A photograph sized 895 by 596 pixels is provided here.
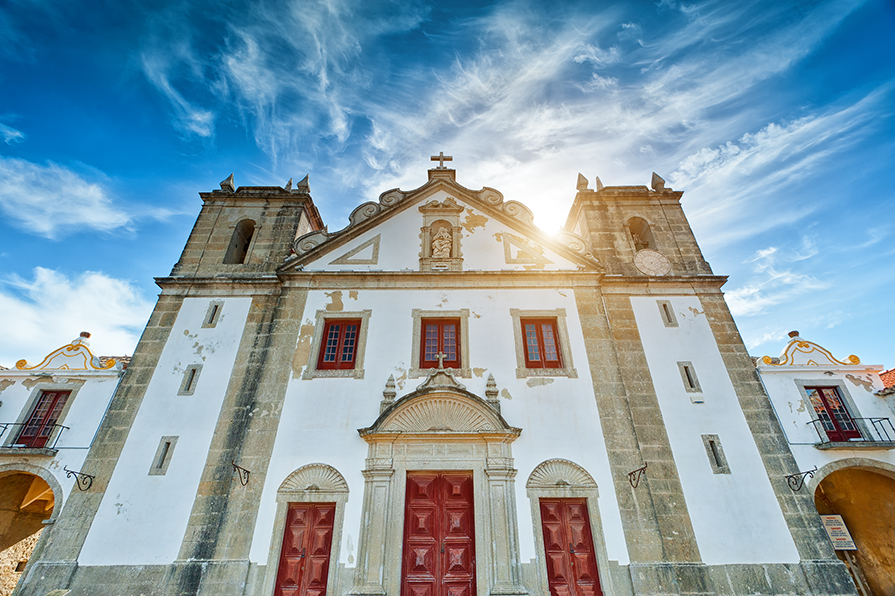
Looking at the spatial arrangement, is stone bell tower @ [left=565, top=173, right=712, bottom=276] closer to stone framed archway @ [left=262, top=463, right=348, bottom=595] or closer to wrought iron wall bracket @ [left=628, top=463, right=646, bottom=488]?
wrought iron wall bracket @ [left=628, top=463, right=646, bottom=488]

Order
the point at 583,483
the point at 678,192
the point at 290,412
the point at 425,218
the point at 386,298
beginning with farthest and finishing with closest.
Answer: the point at 678,192
the point at 425,218
the point at 386,298
the point at 290,412
the point at 583,483

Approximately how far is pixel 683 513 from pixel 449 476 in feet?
17.8

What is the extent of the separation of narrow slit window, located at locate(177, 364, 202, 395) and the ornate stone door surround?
5084mm

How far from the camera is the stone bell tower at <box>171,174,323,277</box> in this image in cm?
1370

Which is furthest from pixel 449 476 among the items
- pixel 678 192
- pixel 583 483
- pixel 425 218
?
pixel 678 192

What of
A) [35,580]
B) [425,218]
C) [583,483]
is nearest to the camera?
[35,580]

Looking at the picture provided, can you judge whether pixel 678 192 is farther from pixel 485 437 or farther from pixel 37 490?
pixel 37 490

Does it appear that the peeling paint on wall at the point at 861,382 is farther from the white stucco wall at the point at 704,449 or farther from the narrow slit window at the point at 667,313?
the narrow slit window at the point at 667,313

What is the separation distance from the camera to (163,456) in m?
10.5

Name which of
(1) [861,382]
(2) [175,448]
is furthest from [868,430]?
(2) [175,448]

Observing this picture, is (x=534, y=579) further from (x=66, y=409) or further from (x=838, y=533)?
(x=66, y=409)

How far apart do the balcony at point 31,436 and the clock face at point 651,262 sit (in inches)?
659

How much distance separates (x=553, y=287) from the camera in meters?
12.6

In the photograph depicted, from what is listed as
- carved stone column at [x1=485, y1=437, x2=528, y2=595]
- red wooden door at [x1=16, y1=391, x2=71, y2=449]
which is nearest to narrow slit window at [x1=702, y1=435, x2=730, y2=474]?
carved stone column at [x1=485, y1=437, x2=528, y2=595]
